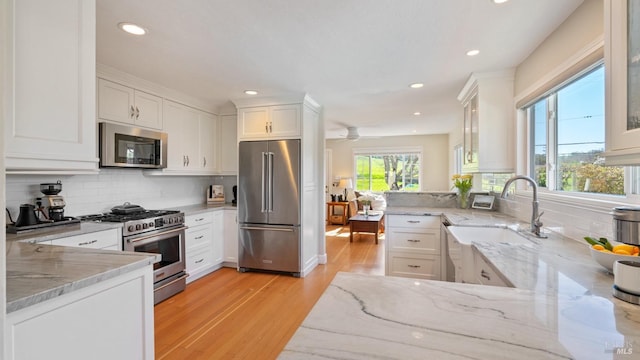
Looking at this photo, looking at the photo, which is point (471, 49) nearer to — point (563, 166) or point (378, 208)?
point (563, 166)

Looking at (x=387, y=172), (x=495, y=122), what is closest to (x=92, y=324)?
(x=495, y=122)

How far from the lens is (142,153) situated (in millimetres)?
2982

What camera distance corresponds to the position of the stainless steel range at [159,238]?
252 centimetres

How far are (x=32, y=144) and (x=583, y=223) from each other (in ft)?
9.46

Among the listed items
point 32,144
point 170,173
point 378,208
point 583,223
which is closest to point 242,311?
point 170,173

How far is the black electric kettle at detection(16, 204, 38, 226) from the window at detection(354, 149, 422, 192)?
7007 millimetres

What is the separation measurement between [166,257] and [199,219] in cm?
59

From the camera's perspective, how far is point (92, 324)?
109 centimetres

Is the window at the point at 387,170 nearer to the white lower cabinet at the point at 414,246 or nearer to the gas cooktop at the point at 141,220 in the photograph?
the white lower cabinet at the point at 414,246

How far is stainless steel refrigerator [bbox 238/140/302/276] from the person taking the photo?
3.56m

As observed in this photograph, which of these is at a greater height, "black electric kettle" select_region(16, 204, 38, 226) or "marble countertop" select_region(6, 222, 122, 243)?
"black electric kettle" select_region(16, 204, 38, 226)

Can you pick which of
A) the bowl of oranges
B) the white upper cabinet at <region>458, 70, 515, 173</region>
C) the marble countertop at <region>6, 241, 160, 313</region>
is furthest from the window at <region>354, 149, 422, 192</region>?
the marble countertop at <region>6, 241, 160, 313</region>

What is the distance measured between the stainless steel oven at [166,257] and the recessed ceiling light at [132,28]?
5.43 feet

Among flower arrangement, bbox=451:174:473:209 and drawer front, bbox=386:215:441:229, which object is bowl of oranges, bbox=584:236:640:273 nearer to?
drawer front, bbox=386:215:441:229
